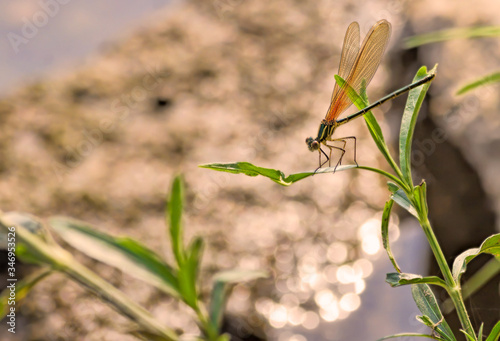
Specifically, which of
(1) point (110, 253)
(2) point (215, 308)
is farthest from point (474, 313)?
(1) point (110, 253)

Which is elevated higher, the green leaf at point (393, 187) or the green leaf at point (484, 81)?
the green leaf at point (484, 81)

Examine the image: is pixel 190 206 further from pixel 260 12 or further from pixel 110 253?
pixel 260 12

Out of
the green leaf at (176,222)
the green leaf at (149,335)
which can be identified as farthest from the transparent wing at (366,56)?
the green leaf at (149,335)

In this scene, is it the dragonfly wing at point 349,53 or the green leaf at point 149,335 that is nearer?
the green leaf at point 149,335

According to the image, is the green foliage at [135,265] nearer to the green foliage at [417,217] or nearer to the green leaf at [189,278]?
the green leaf at [189,278]

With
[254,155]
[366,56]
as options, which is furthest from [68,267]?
[254,155]
